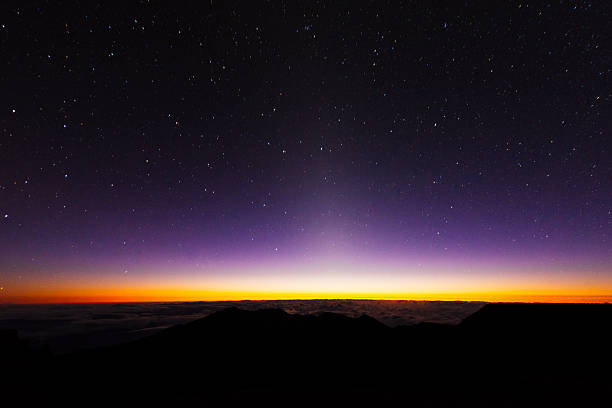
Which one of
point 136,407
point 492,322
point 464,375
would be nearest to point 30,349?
point 136,407

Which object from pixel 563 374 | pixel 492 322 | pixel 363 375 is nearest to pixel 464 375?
pixel 563 374

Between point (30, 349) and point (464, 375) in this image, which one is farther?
point (30, 349)

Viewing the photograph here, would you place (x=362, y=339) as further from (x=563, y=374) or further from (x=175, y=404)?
(x=175, y=404)

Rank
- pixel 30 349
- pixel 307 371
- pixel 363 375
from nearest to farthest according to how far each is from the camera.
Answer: pixel 363 375, pixel 307 371, pixel 30 349

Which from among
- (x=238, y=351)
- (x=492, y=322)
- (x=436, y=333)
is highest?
(x=492, y=322)

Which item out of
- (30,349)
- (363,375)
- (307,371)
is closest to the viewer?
(363,375)

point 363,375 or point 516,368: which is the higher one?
point 516,368
